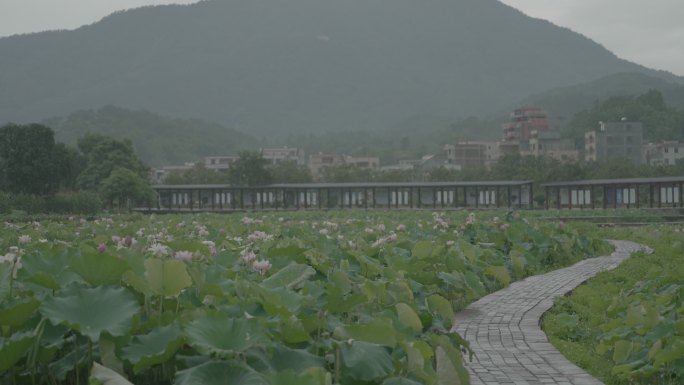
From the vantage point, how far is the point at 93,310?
289cm

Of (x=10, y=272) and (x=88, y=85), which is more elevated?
(x=88, y=85)

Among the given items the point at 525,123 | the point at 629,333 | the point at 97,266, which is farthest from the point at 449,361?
the point at 525,123

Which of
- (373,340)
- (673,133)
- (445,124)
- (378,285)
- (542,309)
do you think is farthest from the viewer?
(445,124)

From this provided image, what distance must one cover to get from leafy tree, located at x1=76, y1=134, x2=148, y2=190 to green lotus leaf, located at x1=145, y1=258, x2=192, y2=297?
156 ft

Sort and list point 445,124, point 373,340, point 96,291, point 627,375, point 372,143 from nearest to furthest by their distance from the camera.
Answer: point 96,291, point 373,340, point 627,375, point 372,143, point 445,124

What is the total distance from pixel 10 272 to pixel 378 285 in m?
2.14

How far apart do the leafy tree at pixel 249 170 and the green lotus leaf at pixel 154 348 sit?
2329 inches

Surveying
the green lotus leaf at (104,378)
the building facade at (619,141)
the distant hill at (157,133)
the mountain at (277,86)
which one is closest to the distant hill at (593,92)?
the building facade at (619,141)

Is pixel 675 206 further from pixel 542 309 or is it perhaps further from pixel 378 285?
pixel 378 285

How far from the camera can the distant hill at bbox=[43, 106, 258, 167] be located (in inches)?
4510

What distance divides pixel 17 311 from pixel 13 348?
0.68ft

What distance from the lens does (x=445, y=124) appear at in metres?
157

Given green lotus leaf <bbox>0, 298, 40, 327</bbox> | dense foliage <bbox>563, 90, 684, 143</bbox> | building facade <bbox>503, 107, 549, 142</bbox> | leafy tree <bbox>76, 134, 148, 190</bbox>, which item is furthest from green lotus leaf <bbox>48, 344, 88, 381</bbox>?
building facade <bbox>503, 107, 549, 142</bbox>

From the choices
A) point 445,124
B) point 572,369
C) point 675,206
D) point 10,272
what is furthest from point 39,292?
point 445,124
